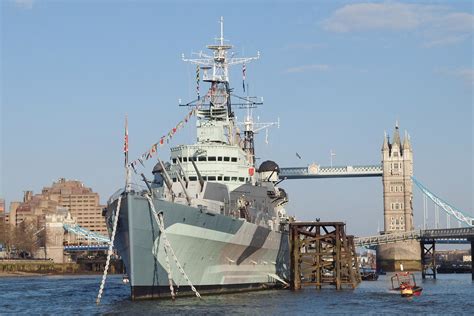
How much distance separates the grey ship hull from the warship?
0.05 m

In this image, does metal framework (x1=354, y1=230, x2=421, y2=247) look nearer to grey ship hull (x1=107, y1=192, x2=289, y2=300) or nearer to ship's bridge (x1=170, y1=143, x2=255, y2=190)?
ship's bridge (x1=170, y1=143, x2=255, y2=190)

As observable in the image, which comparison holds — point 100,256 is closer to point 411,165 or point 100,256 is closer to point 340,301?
point 411,165

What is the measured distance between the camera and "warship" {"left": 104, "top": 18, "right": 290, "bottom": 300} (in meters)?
48.2

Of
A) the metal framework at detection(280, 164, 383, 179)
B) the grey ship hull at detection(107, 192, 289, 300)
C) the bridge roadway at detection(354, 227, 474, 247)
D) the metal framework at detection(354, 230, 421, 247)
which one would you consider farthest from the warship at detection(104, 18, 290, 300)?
the metal framework at detection(280, 164, 383, 179)

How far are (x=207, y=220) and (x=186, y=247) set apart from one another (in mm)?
2125

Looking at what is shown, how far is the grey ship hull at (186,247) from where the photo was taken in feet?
157

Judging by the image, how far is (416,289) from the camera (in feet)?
212

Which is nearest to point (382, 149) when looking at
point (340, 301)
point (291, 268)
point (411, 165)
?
point (411, 165)

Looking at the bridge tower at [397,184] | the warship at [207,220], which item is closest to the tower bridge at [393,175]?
the bridge tower at [397,184]

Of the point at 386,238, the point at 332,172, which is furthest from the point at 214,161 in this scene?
the point at 332,172

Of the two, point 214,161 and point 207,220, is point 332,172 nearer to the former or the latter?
point 214,161

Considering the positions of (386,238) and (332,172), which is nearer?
(386,238)

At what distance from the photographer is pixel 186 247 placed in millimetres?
50094

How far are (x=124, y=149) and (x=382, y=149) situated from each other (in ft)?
451
